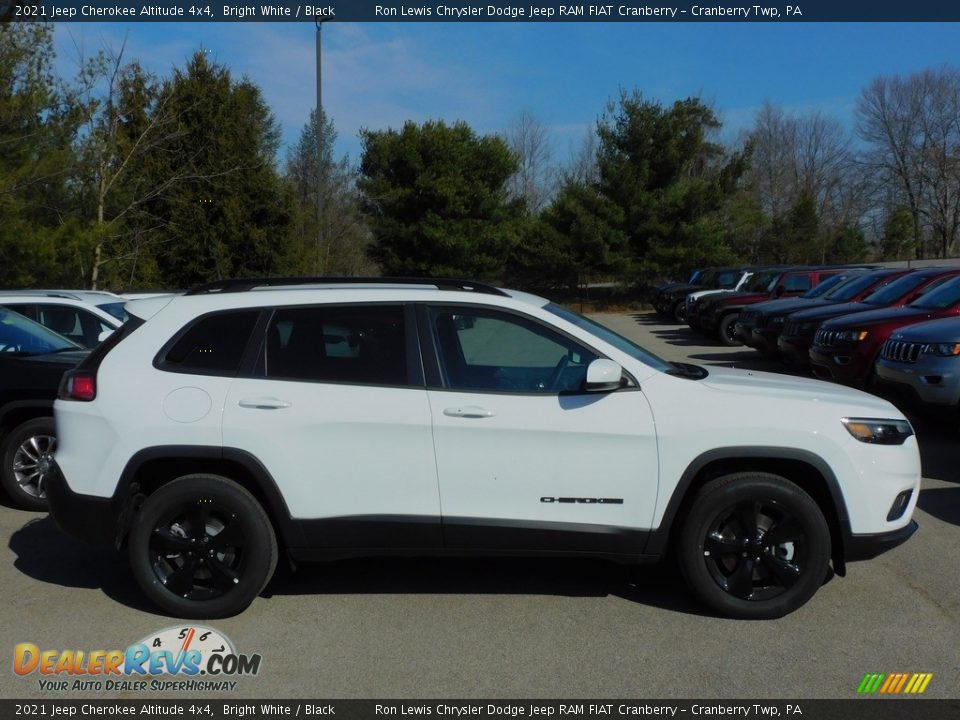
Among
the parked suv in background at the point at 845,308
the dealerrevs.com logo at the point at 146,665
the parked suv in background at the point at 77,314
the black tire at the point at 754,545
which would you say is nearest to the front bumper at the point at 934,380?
the parked suv in background at the point at 845,308

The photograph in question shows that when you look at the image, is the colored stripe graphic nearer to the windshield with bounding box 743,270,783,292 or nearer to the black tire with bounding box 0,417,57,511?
the black tire with bounding box 0,417,57,511

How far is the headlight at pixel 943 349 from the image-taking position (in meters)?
9.14

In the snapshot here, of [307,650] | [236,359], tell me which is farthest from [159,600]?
[236,359]

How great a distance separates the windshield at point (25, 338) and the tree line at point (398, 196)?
435 inches

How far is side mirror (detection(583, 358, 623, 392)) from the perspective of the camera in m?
4.75

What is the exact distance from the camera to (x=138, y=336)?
5.20 metres

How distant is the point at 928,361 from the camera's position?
9.28 metres

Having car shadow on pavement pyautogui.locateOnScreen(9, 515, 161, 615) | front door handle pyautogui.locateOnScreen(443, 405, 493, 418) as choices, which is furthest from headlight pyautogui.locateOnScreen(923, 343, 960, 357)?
car shadow on pavement pyautogui.locateOnScreen(9, 515, 161, 615)

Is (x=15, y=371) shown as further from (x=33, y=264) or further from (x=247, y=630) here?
(x=33, y=264)

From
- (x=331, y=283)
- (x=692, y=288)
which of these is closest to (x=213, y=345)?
(x=331, y=283)

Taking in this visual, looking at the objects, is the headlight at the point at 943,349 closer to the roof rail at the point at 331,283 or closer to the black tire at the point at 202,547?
the roof rail at the point at 331,283

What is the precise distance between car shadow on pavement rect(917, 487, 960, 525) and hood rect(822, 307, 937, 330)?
445cm

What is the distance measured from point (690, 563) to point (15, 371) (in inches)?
208

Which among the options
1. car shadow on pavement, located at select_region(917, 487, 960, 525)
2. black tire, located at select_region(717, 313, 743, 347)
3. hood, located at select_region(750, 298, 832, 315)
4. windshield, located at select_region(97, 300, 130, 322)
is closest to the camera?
car shadow on pavement, located at select_region(917, 487, 960, 525)
